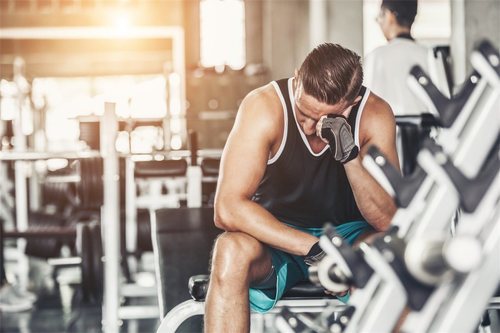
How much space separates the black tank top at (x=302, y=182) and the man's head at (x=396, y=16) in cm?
88

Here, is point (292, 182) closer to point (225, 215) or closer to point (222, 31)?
point (225, 215)

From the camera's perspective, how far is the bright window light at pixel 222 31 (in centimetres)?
1116

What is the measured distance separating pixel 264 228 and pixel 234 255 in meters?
0.13

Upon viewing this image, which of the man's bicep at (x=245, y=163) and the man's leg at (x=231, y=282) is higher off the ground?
the man's bicep at (x=245, y=163)

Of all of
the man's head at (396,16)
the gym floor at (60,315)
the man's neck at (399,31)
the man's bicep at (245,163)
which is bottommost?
the gym floor at (60,315)

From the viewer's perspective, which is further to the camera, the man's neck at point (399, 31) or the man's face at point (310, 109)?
the man's neck at point (399, 31)

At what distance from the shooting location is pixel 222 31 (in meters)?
11.2

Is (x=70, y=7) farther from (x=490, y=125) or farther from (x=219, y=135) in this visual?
(x=490, y=125)

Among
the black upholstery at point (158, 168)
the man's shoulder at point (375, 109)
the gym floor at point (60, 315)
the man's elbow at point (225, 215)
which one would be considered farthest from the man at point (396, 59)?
the gym floor at point (60, 315)

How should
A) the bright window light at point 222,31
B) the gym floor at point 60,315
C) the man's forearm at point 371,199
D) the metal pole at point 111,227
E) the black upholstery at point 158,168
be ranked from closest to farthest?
the man's forearm at point 371,199 < the metal pole at point 111,227 < the gym floor at point 60,315 < the black upholstery at point 158,168 < the bright window light at point 222,31

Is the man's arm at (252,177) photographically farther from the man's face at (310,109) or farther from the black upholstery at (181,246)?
the black upholstery at (181,246)

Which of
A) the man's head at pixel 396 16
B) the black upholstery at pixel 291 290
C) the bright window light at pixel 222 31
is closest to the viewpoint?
the black upholstery at pixel 291 290

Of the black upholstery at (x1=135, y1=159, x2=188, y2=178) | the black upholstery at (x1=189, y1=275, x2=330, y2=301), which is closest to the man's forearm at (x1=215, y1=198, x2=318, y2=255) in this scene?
the black upholstery at (x1=189, y1=275, x2=330, y2=301)

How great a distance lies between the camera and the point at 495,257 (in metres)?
1.15
